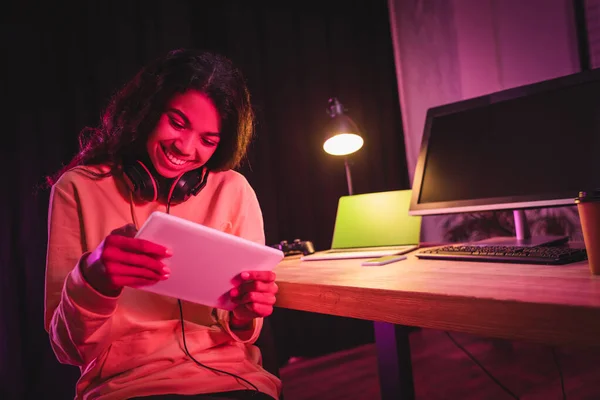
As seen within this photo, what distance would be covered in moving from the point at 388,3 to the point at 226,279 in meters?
2.96

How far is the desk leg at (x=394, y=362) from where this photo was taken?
2.90ft

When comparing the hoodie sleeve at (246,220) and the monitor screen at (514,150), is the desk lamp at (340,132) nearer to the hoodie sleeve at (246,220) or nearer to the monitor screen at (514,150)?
the monitor screen at (514,150)

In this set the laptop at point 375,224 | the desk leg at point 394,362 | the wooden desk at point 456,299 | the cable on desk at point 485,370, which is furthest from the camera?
the cable on desk at point 485,370

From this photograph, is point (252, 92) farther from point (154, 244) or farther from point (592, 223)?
point (592, 223)

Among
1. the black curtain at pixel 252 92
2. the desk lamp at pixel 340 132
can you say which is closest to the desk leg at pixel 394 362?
the desk lamp at pixel 340 132

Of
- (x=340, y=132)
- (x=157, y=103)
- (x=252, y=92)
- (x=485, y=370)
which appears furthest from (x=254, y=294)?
(x=252, y=92)

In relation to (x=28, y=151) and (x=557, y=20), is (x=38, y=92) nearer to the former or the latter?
(x=28, y=151)

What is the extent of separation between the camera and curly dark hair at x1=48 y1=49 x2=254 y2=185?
41.5 inches

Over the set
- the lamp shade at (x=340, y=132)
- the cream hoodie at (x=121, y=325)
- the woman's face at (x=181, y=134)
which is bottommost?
the cream hoodie at (x=121, y=325)

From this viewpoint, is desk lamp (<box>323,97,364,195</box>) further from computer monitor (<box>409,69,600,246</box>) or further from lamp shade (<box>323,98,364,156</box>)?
computer monitor (<box>409,69,600,246</box>)

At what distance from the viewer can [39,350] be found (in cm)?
188

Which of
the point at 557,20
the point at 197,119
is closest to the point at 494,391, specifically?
the point at 197,119

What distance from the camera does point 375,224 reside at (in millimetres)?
1613

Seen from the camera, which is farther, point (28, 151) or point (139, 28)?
point (139, 28)
